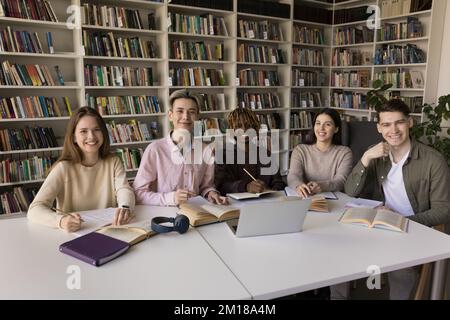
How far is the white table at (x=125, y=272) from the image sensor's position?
110cm

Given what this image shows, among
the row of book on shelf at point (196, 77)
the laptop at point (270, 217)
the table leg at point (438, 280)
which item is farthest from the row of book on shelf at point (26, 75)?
the table leg at point (438, 280)

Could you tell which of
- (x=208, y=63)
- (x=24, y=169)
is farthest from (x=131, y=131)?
(x=208, y=63)

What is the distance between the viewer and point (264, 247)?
144cm

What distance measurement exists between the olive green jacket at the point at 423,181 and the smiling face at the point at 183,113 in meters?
1.02

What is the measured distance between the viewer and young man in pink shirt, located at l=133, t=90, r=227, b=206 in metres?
2.11

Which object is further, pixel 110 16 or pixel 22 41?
pixel 110 16

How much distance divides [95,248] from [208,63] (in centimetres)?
358

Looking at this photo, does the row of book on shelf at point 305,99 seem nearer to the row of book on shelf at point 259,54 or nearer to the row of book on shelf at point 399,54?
the row of book on shelf at point 259,54

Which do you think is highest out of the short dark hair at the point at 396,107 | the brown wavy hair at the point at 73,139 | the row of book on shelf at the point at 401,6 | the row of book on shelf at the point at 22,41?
the row of book on shelf at the point at 401,6

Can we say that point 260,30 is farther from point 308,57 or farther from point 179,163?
point 179,163

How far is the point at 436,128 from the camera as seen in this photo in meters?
3.83
